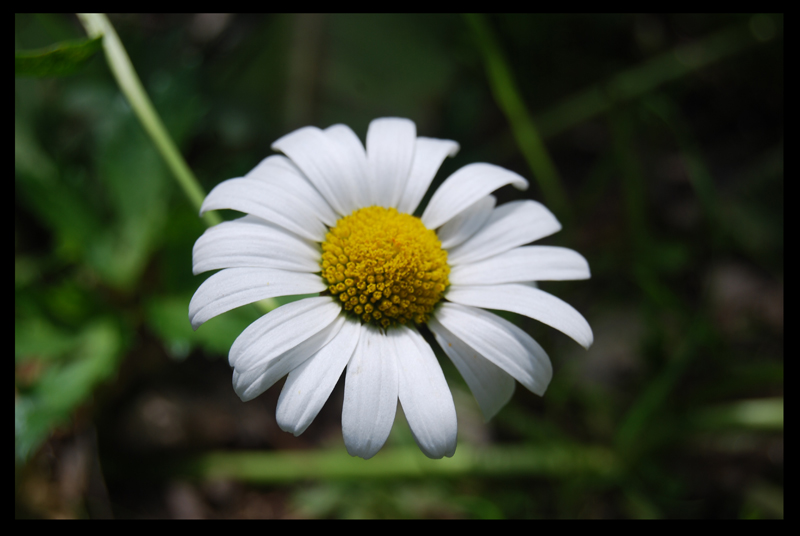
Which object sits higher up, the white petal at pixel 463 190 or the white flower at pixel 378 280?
the white petal at pixel 463 190

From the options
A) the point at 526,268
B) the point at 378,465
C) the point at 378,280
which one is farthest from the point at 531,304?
the point at 378,465

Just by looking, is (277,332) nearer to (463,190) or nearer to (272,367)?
(272,367)

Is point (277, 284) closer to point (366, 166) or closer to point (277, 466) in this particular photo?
point (366, 166)

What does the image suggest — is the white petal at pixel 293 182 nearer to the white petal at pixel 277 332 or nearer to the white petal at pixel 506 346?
the white petal at pixel 277 332

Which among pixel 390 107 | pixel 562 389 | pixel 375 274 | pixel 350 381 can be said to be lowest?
pixel 350 381

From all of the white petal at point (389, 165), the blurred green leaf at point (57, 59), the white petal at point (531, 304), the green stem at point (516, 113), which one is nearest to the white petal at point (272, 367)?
the white petal at point (531, 304)

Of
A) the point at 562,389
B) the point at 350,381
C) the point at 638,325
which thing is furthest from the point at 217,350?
the point at 638,325
